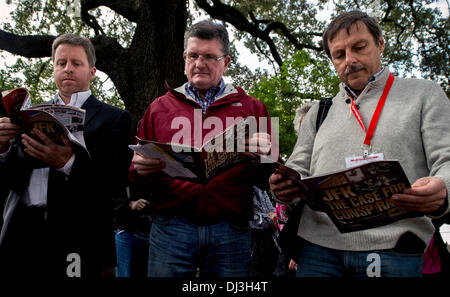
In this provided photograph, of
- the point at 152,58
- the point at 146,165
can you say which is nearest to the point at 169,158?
the point at 146,165

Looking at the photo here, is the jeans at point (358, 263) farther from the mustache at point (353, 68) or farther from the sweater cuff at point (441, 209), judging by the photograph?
the mustache at point (353, 68)

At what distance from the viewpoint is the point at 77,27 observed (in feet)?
33.7

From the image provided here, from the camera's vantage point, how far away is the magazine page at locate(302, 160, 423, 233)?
1402mm

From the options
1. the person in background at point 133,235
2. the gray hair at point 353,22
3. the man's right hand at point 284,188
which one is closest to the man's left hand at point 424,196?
the man's right hand at point 284,188

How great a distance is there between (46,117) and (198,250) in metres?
1.02

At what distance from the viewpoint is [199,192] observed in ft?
6.79

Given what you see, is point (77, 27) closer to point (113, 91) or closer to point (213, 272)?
point (113, 91)

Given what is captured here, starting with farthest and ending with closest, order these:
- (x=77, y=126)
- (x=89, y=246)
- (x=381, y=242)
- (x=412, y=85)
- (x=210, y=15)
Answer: (x=210, y=15) → (x=89, y=246) → (x=77, y=126) → (x=412, y=85) → (x=381, y=242)

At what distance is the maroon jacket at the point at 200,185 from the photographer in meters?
2.05

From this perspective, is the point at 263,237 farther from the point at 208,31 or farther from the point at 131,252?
the point at 208,31

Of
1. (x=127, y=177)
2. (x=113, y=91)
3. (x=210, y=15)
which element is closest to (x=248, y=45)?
(x=210, y=15)

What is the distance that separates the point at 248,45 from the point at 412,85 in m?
11.1

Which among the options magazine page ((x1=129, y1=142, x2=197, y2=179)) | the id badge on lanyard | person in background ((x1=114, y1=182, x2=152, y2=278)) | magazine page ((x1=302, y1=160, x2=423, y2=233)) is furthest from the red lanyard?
person in background ((x1=114, y1=182, x2=152, y2=278))

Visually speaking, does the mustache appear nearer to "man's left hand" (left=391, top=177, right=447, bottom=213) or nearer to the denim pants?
"man's left hand" (left=391, top=177, right=447, bottom=213)
